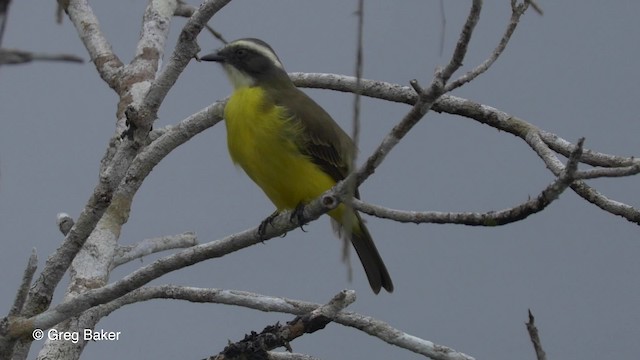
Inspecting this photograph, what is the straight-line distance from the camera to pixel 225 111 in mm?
6059

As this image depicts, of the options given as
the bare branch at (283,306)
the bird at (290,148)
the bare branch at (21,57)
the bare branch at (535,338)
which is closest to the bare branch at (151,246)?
the bird at (290,148)

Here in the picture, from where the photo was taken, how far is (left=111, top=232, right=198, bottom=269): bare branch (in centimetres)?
622

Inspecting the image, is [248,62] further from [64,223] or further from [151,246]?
[64,223]

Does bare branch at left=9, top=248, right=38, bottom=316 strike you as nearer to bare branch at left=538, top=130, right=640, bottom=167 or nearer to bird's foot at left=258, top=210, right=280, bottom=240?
bird's foot at left=258, top=210, right=280, bottom=240

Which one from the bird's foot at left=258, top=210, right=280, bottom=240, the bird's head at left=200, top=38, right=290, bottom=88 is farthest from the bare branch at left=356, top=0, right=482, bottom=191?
the bird's head at left=200, top=38, right=290, bottom=88

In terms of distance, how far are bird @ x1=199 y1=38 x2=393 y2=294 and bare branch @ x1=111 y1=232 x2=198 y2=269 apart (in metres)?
0.84

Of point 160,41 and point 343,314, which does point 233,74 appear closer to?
point 160,41

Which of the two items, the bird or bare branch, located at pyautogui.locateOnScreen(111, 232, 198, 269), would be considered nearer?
the bird

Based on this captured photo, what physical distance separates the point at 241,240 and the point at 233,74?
245 centimetres

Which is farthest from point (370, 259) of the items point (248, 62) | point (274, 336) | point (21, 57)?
point (21, 57)

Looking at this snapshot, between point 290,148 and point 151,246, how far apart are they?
1.21 metres

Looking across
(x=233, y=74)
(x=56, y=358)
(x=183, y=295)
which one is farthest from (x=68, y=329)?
(x=233, y=74)

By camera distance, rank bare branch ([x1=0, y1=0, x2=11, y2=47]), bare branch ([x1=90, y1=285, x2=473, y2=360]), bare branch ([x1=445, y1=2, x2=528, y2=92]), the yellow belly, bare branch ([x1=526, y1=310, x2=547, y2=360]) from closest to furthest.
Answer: bare branch ([x1=0, y1=0, x2=11, y2=47]), bare branch ([x1=526, y1=310, x2=547, y2=360]), bare branch ([x1=445, y1=2, x2=528, y2=92]), bare branch ([x1=90, y1=285, x2=473, y2=360]), the yellow belly

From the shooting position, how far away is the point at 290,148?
582 cm
